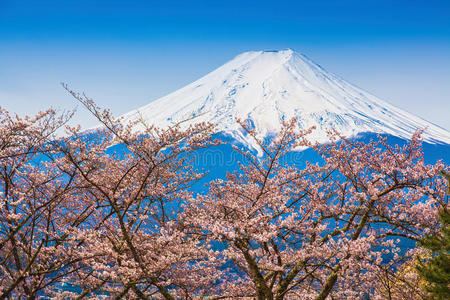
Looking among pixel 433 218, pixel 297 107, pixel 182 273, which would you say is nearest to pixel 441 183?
pixel 433 218

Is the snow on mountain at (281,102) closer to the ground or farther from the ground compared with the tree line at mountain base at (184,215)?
farther from the ground

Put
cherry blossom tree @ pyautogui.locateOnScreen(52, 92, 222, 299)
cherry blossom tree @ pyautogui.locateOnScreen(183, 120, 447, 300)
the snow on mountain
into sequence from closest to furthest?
cherry blossom tree @ pyautogui.locateOnScreen(52, 92, 222, 299) → cherry blossom tree @ pyautogui.locateOnScreen(183, 120, 447, 300) → the snow on mountain

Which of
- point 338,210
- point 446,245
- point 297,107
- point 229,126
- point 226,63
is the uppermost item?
point 226,63

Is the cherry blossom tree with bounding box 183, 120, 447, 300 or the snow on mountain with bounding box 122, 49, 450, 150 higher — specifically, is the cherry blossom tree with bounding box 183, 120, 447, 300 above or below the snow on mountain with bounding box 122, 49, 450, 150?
below

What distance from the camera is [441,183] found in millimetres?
4941

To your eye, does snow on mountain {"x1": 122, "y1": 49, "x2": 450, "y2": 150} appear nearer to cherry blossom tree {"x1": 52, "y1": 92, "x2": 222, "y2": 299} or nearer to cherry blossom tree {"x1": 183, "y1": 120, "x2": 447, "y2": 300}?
cherry blossom tree {"x1": 183, "y1": 120, "x2": 447, "y2": 300}

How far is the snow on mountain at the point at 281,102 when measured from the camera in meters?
70.2

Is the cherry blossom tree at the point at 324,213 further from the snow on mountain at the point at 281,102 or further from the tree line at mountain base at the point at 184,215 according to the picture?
the snow on mountain at the point at 281,102

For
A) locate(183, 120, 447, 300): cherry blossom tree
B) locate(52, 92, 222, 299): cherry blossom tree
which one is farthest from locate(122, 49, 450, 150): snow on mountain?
locate(52, 92, 222, 299): cherry blossom tree

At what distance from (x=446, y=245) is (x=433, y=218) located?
1.27ft

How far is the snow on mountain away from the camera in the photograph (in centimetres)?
7019

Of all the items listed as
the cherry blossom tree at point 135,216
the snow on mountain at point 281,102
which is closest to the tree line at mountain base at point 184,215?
the cherry blossom tree at point 135,216

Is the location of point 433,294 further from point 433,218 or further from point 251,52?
point 251,52

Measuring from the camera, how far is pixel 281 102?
77000 mm
